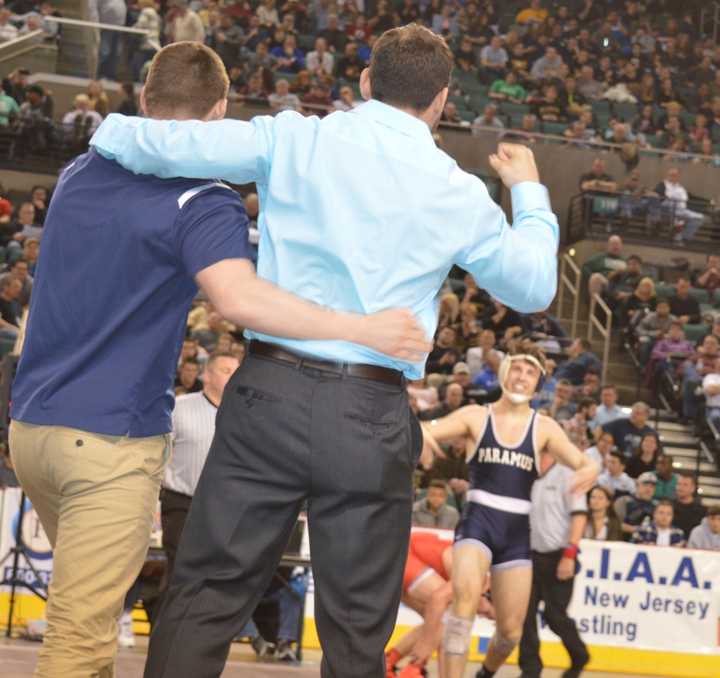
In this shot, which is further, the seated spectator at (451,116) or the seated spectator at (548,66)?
the seated spectator at (548,66)

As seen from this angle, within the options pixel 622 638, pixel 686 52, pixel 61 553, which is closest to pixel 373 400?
pixel 61 553

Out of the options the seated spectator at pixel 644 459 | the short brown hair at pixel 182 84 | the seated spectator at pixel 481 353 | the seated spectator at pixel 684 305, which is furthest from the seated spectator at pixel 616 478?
the short brown hair at pixel 182 84

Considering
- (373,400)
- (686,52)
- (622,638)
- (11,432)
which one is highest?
(686,52)

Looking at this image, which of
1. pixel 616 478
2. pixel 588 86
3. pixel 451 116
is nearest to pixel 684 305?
pixel 451 116

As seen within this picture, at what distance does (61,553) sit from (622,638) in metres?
7.98

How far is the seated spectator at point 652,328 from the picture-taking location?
55.2 feet

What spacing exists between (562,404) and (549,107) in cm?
855

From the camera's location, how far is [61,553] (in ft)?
10.9

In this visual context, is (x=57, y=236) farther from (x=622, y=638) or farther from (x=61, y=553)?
(x=622, y=638)

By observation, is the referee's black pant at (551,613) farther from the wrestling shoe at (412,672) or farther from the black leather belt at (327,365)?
the black leather belt at (327,365)

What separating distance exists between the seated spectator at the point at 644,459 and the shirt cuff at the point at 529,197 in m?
10.5

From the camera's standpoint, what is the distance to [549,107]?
2141 centimetres

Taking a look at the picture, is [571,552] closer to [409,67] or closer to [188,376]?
[188,376]

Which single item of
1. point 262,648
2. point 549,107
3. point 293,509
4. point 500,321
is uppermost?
point 549,107
